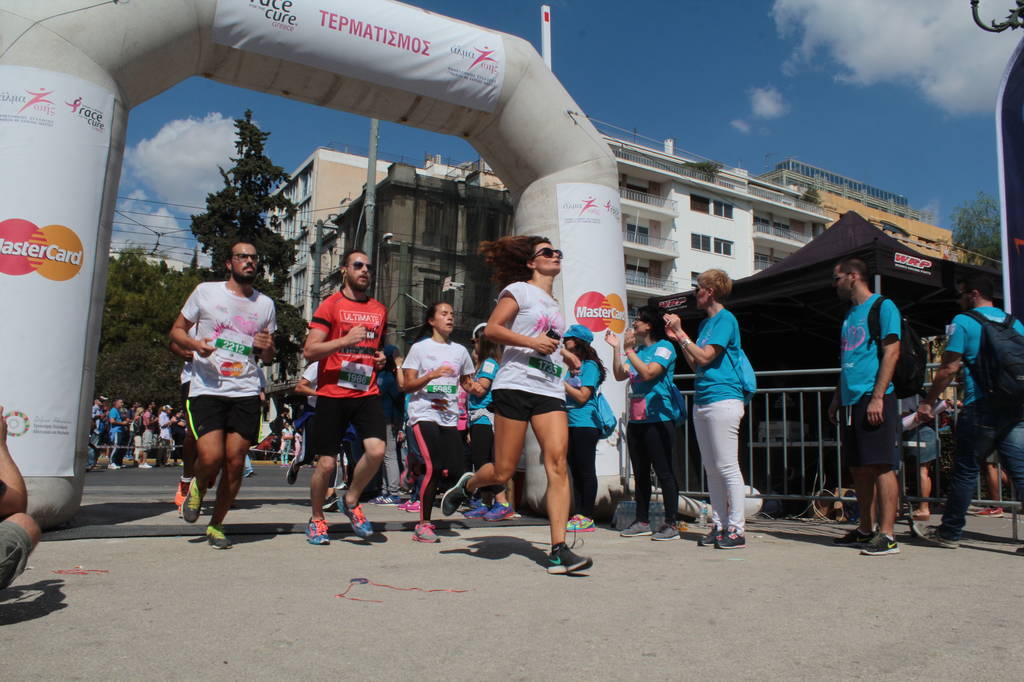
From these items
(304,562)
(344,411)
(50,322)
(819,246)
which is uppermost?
(819,246)

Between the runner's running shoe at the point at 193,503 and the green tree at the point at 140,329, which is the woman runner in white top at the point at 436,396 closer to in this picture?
the runner's running shoe at the point at 193,503

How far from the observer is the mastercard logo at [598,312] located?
805 cm

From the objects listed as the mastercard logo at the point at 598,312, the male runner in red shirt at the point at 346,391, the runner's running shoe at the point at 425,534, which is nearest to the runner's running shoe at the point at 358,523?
the male runner in red shirt at the point at 346,391

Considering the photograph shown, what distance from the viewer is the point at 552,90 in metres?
8.46

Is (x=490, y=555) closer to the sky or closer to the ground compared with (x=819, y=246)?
closer to the ground

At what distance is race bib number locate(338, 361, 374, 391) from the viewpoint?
5332mm

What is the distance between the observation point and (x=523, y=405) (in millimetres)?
4480

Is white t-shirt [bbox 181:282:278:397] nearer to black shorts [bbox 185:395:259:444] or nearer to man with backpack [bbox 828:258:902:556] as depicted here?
black shorts [bbox 185:395:259:444]

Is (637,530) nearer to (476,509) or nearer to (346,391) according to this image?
(476,509)

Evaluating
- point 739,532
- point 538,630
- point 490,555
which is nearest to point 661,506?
point 739,532

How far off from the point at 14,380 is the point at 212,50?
333 centimetres

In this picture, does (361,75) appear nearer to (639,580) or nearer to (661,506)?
(661,506)

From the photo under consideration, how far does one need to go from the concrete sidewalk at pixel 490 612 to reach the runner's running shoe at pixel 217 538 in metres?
0.13

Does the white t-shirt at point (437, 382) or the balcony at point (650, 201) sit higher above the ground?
the balcony at point (650, 201)
